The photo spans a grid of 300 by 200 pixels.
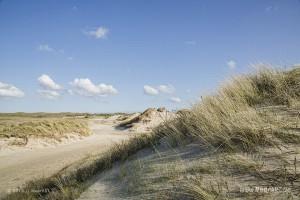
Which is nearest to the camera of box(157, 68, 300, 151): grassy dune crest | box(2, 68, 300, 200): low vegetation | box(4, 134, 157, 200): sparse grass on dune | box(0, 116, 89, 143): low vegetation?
box(2, 68, 300, 200): low vegetation

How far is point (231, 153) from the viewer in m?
4.23

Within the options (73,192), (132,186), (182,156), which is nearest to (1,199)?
(73,192)

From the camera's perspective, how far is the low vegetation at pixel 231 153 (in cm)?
349

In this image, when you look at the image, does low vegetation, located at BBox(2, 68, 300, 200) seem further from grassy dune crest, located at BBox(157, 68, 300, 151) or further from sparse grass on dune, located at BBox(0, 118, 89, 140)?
sparse grass on dune, located at BBox(0, 118, 89, 140)

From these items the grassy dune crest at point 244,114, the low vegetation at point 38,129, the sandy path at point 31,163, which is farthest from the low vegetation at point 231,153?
the low vegetation at point 38,129

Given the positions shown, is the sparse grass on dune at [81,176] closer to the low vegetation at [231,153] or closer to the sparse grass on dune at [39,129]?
the low vegetation at [231,153]

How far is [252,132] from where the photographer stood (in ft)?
14.1

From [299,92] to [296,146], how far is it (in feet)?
6.54

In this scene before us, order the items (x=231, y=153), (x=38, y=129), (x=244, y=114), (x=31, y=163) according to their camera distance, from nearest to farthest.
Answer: (x=231, y=153), (x=244, y=114), (x=31, y=163), (x=38, y=129)

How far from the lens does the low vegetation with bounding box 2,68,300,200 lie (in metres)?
3.49

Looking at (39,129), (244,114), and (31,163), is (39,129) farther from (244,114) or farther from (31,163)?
(244,114)

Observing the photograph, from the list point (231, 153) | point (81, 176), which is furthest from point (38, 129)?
point (231, 153)

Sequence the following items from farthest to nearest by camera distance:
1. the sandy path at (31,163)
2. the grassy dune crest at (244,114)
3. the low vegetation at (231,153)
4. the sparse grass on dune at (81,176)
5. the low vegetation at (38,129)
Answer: the low vegetation at (38,129) < the sandy path at (31,163) < the sparse grass on dune at (81,176) < the grassy dune crest at (244,114) < the low vegetation at (231,153)

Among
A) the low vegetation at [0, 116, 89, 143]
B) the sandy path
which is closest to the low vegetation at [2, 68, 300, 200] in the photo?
the sandy path
